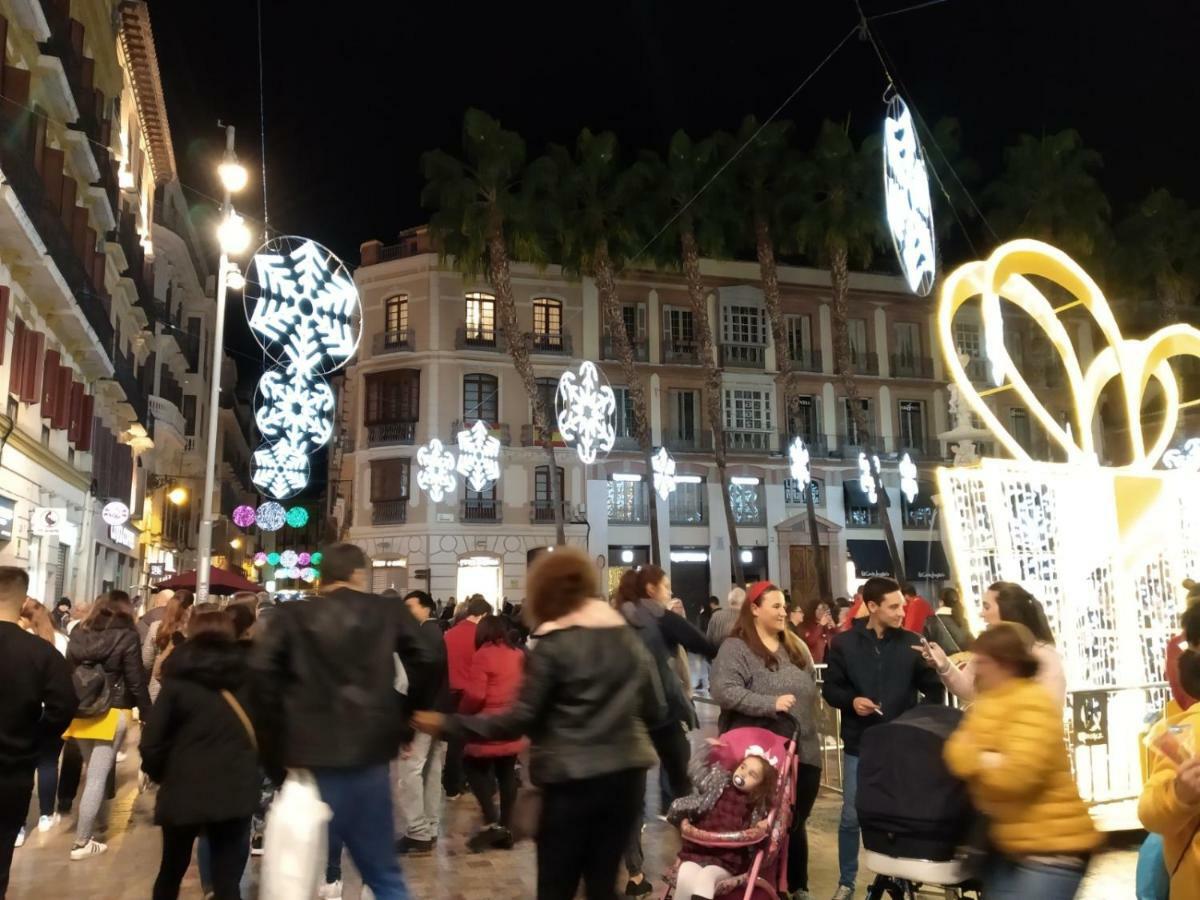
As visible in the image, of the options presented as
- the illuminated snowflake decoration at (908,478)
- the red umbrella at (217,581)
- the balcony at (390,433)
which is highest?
the balcony at (390,433)

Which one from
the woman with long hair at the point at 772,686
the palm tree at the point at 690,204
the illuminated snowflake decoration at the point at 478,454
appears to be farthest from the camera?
the palm tree at the point at 690,204

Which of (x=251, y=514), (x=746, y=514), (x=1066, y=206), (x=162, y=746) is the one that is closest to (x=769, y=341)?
(x=746, y=514)

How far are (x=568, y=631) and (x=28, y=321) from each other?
55.8 feet

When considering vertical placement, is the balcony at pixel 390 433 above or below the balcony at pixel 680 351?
below

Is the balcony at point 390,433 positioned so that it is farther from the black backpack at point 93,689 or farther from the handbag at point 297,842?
the handbag at point 297,842

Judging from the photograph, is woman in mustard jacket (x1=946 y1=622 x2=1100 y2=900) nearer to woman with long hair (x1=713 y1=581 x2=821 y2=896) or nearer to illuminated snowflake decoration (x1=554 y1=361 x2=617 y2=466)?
woman with long hair (x1=713 y1=581 x2=821 y2=896)

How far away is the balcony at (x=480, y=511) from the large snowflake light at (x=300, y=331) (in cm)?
2297

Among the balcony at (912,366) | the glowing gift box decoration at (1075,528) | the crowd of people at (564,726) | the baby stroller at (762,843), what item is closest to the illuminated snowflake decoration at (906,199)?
the glowing gift box decoration at (1075,528)

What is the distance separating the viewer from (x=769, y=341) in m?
38.6

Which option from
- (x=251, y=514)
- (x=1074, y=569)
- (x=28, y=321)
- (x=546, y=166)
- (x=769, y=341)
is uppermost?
(x=546, y=166)

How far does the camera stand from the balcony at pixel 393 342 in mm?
35750

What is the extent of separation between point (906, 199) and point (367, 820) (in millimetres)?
8514

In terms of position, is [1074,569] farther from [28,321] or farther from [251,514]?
[251,514]

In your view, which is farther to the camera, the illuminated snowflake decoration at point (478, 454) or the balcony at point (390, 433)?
the balcony at point (390, 433)
